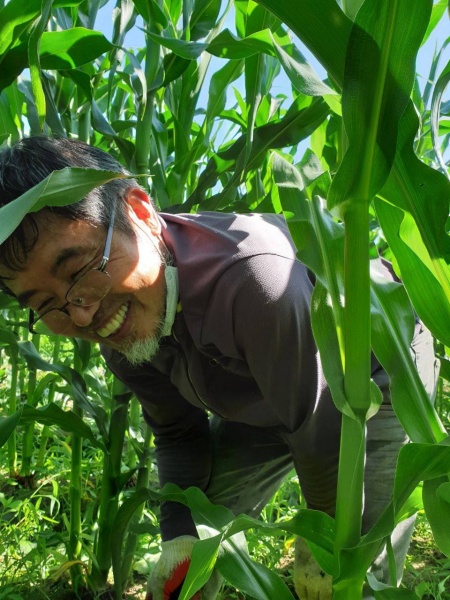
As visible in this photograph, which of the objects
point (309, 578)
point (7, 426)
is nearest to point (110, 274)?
point (7, 426)

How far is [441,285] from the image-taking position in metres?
0.79

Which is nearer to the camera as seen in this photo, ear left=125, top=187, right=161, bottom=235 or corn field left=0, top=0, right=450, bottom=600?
corn field left=0, top=0, right=450, bottom=600

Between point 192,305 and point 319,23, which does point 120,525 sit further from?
point 319,23

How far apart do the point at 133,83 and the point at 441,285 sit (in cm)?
77

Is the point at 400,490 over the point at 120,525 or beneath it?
over

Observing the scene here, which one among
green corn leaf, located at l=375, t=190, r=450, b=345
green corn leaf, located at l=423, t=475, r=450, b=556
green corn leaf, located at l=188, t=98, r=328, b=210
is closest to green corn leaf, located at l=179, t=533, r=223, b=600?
green corn leaf, located at l=423, t=475, r=450, b=556

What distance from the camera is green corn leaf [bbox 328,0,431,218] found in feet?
1.96

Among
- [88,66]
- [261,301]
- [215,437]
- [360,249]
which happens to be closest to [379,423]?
[261,301]

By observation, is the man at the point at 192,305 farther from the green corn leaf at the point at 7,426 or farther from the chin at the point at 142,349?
the green corn leaf at the point at 7,426

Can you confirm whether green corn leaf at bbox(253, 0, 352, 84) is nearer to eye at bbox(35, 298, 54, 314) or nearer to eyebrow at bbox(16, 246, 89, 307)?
eyebrow at bbox(16, 246, 89, 307)

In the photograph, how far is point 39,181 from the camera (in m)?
1.02

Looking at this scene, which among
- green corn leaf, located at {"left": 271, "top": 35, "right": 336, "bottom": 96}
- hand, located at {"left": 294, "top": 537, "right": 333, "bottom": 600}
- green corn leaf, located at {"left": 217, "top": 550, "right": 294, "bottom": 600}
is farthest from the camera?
hand, located at {"left": 294, "top": 537, "right": 333, "bottom": 600}

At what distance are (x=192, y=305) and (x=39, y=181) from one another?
0.30 meters

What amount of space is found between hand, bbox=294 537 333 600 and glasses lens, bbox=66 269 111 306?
23.7 inches
